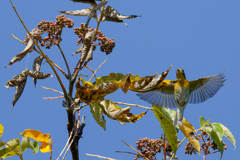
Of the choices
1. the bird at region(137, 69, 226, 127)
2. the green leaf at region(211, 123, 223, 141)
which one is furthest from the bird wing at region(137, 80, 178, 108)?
the green leaf at region(211, 123, 223, 141)

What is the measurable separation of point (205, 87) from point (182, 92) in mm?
439

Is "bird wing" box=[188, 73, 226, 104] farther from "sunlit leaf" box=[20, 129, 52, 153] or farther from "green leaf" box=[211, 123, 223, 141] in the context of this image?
"sunlit leaf" box=[20, 129, 52, 153]

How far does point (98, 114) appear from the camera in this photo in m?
1.93

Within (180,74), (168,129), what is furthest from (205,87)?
(168,129)

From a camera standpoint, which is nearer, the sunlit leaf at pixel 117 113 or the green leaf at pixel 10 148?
the sunlit leaf at pixel 117 113

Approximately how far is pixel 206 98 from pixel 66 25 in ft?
5.30

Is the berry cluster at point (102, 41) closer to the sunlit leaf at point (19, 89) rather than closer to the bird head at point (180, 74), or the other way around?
the sunlit leaf at point (19, 89)

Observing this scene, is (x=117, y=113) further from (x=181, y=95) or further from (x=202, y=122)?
(x=181, y=95)

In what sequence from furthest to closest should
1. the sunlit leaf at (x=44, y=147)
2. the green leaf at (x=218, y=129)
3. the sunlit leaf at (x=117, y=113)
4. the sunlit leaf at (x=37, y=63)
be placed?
the green leaf at (x=218, y=129) → the sunlit leaf at (x=37, y=63) → the sunlit leaf at (x=44, y=147) → the sunlit leaf at (x=117, y=113)

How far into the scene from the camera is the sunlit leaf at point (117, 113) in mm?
1852

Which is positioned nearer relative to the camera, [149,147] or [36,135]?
[36,135]

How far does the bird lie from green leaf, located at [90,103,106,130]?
68 cm

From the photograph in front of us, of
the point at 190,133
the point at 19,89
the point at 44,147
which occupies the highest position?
the point at 19,89

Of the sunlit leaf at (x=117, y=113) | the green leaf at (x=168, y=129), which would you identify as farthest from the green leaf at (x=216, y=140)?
the sunlit leaf at (x=117, y=113)
